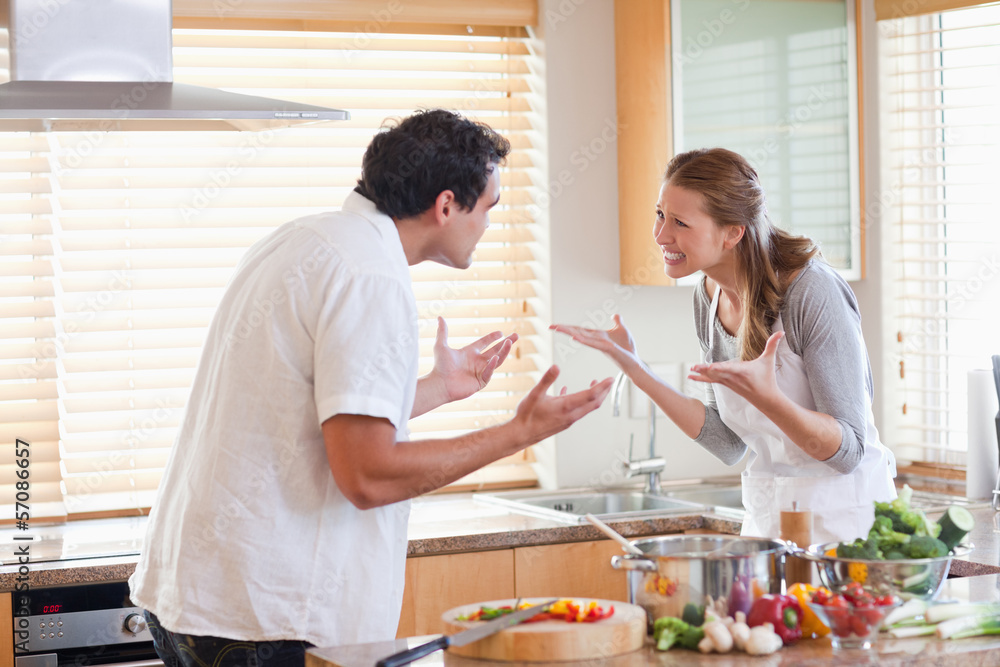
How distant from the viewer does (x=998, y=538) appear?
242 cm

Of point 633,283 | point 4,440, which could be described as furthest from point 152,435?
point 633,283

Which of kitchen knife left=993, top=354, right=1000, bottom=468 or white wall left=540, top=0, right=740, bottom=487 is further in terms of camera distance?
white wall left=540, top=0, right=740, bottom=487

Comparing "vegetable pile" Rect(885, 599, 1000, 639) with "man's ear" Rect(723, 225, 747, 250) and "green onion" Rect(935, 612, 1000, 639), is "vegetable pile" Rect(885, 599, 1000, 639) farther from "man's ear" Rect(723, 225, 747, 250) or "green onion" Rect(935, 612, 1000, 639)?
"man's ear" Rect(723, 225, 747, 250)

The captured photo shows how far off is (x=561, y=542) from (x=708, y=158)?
971 millimetres

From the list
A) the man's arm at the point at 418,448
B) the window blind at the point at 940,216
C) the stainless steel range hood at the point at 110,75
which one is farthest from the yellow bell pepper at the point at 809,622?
the window blind at the point at 940,216

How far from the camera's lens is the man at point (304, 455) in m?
1.47

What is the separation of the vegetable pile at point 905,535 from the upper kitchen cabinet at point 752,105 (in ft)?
4.99

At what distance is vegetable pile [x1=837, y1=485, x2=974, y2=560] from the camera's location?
4.94 feet

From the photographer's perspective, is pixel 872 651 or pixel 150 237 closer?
pixel 872 651

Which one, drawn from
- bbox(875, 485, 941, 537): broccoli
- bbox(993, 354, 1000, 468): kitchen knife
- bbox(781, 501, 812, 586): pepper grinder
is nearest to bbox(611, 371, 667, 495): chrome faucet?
bbox(993, 354, 1000, 468): kitchen knife

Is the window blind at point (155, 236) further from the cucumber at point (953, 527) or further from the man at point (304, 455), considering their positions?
the cucumber at point (953, 527)

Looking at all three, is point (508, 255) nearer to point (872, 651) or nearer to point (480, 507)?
point (480, 507)

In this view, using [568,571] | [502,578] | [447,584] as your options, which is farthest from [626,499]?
[447,584]

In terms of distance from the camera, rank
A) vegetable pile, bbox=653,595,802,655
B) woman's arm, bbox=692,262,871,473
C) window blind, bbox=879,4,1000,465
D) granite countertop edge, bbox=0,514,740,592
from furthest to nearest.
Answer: window blind, bbox=879,4,1000,465 → granite countertop edge, bbox=0,514,740,592 → woman's arm, bbox=692,262,871,473 → vegetable pile, bbox=653,595,802,655
